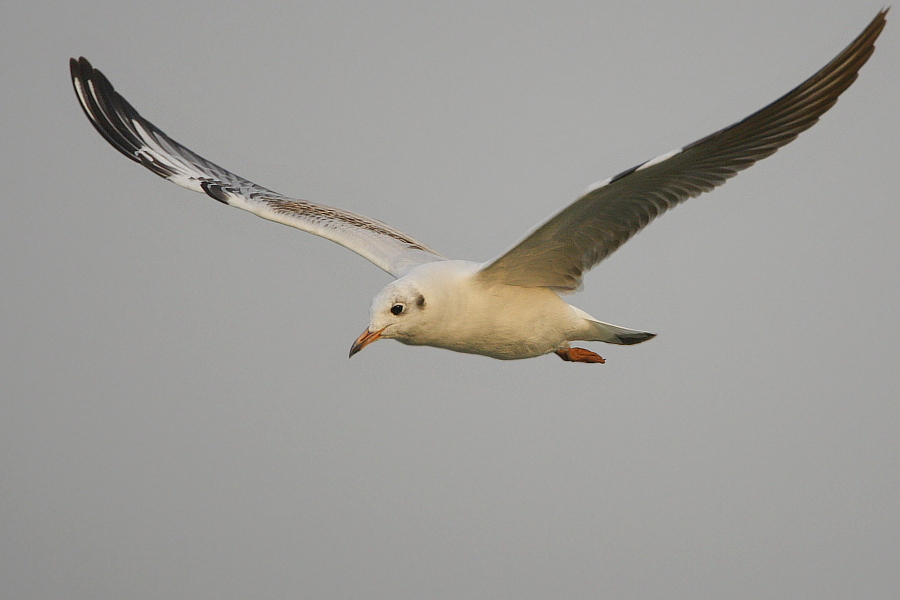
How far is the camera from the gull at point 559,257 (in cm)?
632

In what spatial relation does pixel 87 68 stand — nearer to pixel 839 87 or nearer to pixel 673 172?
pixel 673 172

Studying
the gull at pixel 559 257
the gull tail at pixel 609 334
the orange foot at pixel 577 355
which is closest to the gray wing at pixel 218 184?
the gull at pixel 559 257

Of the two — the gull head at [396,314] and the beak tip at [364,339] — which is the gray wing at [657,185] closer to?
the gull head at [396,314]

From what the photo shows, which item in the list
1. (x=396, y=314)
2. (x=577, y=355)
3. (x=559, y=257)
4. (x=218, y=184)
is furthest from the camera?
(x=218, y=184)

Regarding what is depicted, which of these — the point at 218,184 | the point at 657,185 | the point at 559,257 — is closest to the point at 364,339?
the point at 559,257

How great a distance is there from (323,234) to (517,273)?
2457 millimetres

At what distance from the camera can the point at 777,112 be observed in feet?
20.9

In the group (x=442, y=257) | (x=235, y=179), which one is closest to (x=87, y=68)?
(x=235, y=179)

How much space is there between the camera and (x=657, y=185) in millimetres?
6938

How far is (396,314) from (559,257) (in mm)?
1343

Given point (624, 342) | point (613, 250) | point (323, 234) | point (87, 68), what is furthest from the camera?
point (87, 68)

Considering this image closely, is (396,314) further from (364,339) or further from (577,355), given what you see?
(577,355)

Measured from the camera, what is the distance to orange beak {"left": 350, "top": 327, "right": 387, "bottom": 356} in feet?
22.4

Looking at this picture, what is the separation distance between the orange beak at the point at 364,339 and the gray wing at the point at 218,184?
5.95 feet
